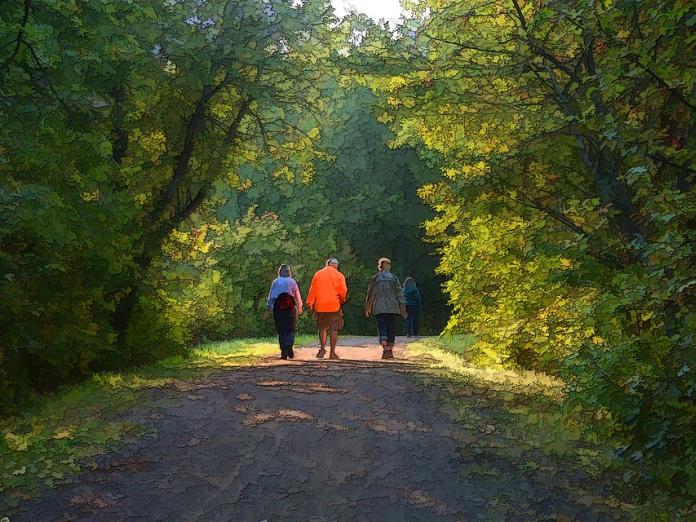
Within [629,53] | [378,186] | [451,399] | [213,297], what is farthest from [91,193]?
[378,186]

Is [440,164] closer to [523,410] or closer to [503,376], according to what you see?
[503,376]

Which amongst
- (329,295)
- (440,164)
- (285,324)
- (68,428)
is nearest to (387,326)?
(329,295)

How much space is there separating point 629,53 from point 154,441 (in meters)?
5.33

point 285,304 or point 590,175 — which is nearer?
point 590,175

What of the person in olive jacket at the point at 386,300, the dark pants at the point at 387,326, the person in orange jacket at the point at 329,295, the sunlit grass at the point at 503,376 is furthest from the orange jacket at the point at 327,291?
→ the sunlit grass at the point at 503,376

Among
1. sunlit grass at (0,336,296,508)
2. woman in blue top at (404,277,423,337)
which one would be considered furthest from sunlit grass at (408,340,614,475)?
woman in blue top at (404,277,423,337)

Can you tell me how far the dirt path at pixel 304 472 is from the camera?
5504 mm

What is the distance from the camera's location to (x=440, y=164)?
13.4 m

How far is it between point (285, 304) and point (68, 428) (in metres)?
7.86

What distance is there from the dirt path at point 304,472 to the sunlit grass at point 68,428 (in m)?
0.28

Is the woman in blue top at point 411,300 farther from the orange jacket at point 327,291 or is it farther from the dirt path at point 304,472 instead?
the dirt path at point 304,472

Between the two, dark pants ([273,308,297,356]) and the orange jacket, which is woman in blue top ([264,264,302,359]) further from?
the orange jacket

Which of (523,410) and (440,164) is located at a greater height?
(440,164)

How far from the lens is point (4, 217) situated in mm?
7793
